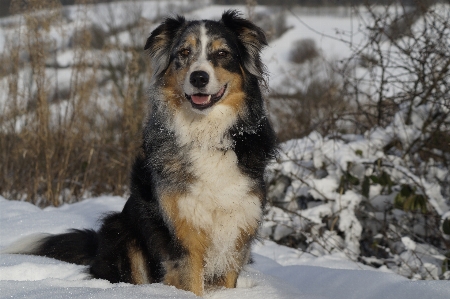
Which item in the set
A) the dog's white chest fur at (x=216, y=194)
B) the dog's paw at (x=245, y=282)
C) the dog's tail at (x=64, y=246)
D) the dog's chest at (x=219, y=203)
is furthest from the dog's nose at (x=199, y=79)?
the dog's tail at (x=64, y=246)

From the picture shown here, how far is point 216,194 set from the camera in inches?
135

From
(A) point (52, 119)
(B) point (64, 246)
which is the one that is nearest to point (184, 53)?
(B) point (64, 246)

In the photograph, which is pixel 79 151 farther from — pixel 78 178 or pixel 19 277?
pixel 19 277

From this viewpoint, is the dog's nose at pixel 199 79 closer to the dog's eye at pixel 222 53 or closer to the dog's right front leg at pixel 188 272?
the dog's eye at pixel 222 53

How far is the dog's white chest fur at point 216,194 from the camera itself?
135 inches

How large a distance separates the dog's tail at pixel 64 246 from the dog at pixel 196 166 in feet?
0.54

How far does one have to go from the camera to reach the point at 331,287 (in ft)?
12.8

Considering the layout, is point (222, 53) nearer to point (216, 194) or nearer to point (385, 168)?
point (216, 194)

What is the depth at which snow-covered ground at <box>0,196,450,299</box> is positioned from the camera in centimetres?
282

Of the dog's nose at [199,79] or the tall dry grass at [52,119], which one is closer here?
the dog's nose at [199,79]

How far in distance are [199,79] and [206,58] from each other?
9.2 inches

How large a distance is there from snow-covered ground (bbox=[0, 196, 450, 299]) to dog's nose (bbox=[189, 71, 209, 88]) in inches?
52.6

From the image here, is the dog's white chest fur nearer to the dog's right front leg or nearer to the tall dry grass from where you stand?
the dog's right front leg

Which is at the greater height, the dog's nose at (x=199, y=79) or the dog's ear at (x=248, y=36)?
the dog's ear at (x=248, y=36)
